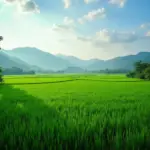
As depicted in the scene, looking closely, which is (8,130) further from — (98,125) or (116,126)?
(116,126)

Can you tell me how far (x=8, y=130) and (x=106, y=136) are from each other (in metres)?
2.21

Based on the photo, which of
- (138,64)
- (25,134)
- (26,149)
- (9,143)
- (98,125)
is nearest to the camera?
(26,149)

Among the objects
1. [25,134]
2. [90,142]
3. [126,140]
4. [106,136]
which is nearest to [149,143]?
[126,140]

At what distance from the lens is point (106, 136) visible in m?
4.35

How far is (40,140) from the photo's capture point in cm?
397

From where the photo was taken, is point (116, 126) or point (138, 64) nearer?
point (116, 126)

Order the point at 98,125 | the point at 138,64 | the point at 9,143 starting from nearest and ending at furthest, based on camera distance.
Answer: the point at 9,143 < the point at 98,125 < the point at 138,64

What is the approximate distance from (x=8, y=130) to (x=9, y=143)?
0.59 m

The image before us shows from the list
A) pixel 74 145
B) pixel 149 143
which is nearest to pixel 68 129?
pixel 74 145

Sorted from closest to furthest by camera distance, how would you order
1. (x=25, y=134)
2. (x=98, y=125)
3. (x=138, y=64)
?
(x=25, y=134) → (x=98, y=125) → (x=138, y=64)

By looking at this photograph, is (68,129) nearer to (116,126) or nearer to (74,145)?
(74,145)

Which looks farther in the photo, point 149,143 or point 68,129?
point 68,129

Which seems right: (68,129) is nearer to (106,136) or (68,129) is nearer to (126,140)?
(106,136)

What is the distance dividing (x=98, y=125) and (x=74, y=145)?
1.25 meters
